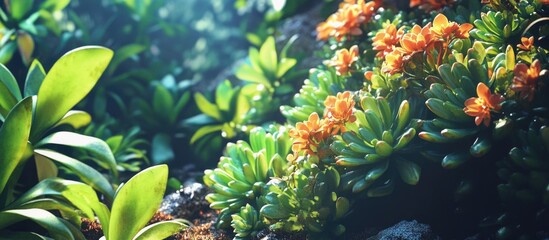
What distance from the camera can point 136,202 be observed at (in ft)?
7.14

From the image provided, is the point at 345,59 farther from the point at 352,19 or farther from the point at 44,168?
the point at 44,168

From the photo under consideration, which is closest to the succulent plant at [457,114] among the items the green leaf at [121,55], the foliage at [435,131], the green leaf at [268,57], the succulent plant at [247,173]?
the foliage at [435,131]

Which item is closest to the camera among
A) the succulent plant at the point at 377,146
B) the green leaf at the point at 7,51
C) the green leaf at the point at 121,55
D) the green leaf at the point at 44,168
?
the succulent plant at the point at 377,146

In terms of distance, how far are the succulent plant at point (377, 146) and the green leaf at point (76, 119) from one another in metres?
1.26

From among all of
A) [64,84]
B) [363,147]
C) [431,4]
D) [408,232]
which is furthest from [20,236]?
[431,4]

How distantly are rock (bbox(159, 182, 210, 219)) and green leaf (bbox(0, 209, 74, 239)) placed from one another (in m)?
0.64

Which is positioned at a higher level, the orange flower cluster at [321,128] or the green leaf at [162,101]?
the orange flower cluster at [321,128]

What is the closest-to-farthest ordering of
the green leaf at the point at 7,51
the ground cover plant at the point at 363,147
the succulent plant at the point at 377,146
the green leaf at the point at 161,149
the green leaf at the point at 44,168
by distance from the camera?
the ground cover plant at the point at 363,147 < the succulent plant at the point at 377,146 < the green leaf at the point at 44,168 < the green leaf at the point at 7,51 < the green leaf at the point at 161,149

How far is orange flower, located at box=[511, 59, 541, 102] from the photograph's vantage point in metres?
1.83

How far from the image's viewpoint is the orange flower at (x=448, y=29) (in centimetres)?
214

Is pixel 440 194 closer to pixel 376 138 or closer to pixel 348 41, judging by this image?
pixel 376 138

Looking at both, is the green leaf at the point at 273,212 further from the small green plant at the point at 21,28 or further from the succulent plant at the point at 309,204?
the small green plant at the point at 21,28

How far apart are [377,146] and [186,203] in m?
1.07

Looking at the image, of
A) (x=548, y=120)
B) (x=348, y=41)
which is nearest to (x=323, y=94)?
(x=348, y=41)
